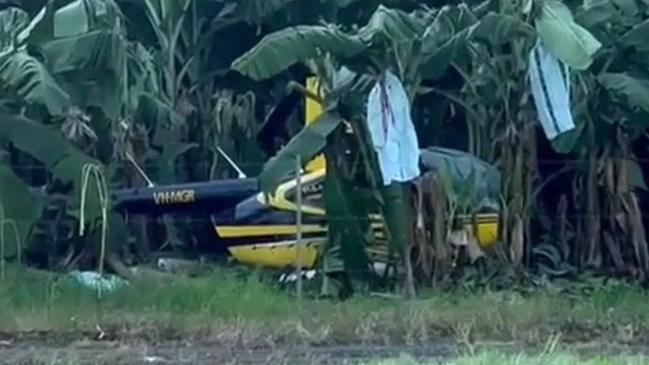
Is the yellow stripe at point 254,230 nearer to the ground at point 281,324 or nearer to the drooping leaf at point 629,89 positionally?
the ground at point 281,324

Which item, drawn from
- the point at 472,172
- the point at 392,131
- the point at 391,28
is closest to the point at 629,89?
the point at 472,172

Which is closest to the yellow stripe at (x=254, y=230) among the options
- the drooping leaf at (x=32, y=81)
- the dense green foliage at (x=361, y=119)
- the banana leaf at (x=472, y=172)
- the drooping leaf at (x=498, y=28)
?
the dense green foliage at (x=361, y=119)

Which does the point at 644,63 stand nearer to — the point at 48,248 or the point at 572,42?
the point at 572,42

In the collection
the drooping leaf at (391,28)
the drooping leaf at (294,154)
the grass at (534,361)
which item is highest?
the drooping leaf at (391,28)

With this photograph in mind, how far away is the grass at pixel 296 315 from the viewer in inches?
477

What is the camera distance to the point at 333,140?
1398 centimetres

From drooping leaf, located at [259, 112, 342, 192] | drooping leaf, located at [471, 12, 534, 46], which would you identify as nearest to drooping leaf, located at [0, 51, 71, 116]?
drooping leaf, located at [259, 112, 342, 192]

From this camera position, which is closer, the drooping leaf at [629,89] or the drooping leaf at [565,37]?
the drooping leaf at [565,37]

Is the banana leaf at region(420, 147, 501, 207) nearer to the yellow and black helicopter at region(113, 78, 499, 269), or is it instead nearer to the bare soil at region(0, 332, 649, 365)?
the yellow and black helicopter at region(113, 78, 499, 269)

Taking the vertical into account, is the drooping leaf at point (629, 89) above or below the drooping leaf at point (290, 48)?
below

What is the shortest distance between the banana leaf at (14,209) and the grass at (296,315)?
11.0 inches

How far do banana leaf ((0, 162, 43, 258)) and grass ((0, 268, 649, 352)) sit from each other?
0.28 metres

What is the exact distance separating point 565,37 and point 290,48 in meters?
2.25

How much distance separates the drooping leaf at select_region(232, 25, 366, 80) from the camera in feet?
43.0
